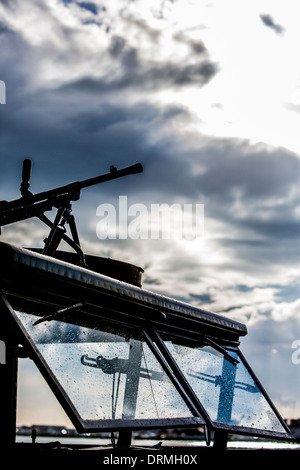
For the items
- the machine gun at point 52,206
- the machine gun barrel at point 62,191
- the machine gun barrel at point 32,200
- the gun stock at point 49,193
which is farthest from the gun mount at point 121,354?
the machine gun barrel at point 62,191

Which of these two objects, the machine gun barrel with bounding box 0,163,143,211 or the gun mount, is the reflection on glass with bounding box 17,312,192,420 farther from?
the machine gun barrel with bounding box 0,163,143,211

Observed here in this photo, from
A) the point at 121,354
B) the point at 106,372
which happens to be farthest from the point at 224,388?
the point at 106,372

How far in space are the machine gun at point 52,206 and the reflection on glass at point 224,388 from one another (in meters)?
1.84

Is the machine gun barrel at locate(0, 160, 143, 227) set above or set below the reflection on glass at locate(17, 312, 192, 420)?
above

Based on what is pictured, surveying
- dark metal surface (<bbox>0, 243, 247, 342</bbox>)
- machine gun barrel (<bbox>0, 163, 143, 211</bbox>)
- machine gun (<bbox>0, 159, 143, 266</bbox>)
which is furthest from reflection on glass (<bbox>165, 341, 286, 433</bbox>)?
machine gun barrel (<bbox>0, 163, 143, 211</bbox>)

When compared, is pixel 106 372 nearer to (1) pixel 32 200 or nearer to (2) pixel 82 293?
(2) pixel 82 293

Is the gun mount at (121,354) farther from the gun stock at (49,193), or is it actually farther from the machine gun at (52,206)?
the gun stock at (49,193)

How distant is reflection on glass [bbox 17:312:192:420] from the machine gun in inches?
80.8

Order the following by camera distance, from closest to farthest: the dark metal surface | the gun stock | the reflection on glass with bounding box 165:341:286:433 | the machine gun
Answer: the dark metal surface → the reflection on glass with bounding box 165:341:286:433 → the machine gun → the gun stock

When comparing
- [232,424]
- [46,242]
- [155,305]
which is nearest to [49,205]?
[46,242]

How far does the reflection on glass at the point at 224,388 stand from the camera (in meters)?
4.77

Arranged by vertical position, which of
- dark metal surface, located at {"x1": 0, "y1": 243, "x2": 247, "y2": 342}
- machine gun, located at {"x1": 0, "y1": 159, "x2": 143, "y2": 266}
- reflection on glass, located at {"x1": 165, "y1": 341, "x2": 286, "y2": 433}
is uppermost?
machine gun, located at {"x1": 0, "y1": 159, "x2": 143, "y2": 266}

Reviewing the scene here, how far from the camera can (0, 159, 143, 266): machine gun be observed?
6.33 metres

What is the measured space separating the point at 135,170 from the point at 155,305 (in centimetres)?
387
